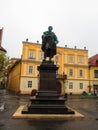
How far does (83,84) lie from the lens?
4197cm

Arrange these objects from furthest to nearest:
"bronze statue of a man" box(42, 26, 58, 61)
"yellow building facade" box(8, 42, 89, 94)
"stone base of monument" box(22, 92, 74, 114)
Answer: "yellow building facade" box(8, 42, 89, 94) < "bronze statue of a man" box(42, 26, 58, 61) < "stone base of monument" box(22, 92, 74, 114)

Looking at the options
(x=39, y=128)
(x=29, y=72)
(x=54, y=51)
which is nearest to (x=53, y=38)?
(x=54, y=51)

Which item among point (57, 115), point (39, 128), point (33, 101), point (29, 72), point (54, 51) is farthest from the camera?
point (29, 72)

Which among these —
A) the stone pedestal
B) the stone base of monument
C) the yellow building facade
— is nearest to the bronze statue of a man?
the stone pedestal

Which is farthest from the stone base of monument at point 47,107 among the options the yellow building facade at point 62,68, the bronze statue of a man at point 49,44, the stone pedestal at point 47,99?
the yellow building facade at point 62,68

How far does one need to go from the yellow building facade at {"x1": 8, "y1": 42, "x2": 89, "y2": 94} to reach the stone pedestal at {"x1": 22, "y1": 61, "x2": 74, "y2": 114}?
27.4 meters

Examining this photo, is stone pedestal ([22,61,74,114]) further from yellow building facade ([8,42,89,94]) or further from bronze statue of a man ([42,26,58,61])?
yellow building facade ([8,42,89,94])

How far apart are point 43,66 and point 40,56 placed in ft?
95.3

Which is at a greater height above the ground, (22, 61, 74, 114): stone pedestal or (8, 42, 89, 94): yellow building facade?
(8, 42, 89, 94): yellow building facade

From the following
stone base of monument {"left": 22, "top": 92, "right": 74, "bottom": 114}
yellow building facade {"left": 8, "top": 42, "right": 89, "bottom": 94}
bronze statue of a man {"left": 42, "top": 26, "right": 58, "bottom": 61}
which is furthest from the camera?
yellow building facade {"left": 8, "top": 42, "right": 89, "bottom": 94}

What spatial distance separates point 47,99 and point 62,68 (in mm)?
31798

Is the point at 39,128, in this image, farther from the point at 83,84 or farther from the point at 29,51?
the point at 83,84

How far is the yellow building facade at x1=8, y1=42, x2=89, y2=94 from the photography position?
3809 centimetres

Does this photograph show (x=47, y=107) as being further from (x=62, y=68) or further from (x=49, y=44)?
(x=62, y=68)
